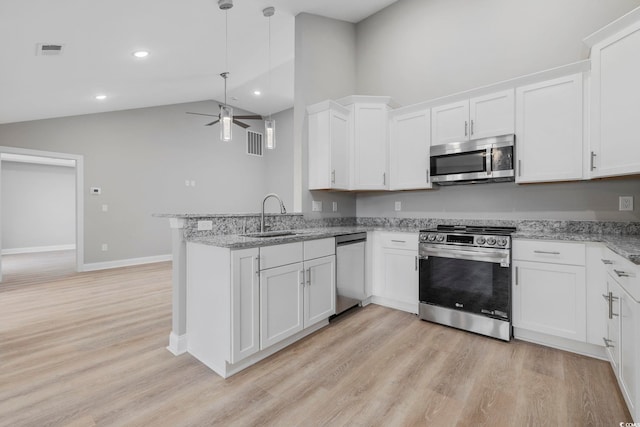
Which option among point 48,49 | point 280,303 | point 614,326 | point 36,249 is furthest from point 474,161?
point 36,249

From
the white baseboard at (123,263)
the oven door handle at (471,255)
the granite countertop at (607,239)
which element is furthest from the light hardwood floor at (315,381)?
the white baseboard at (123,263)

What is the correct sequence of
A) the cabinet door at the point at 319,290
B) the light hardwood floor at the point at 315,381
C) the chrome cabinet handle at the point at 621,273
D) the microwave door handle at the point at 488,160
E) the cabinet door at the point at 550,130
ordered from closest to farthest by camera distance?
the chrome cabinet handle at the point at 621,273 → the light hardwood floor at the point at 315,381 → the cabinet door at the point at 550,130 → the cabinet door at the point at 319,290 → the microwave door handle at the point at 488,160

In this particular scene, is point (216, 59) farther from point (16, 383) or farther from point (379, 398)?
Answer: point (379, 398)

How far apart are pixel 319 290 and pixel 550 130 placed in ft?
8.26

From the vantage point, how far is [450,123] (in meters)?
3.07

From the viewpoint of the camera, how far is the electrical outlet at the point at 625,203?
239 centimetres

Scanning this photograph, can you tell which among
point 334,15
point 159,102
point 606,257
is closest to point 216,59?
point 334,15

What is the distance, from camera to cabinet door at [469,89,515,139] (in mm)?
2721

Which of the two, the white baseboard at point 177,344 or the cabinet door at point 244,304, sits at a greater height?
the cabinet door at point 244,304

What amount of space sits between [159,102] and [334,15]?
4.05m

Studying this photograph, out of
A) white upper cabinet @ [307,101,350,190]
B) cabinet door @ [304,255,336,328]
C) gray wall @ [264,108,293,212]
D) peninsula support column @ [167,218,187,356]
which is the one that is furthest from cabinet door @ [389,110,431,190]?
gray wall @ [264,108,293,212]

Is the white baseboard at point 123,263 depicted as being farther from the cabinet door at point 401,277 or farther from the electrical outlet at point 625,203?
the electrical outlet at point 625,203

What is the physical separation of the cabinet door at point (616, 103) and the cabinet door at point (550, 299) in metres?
0.83

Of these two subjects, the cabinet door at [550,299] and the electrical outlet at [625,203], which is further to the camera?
the electrical outlet at [625,203]
